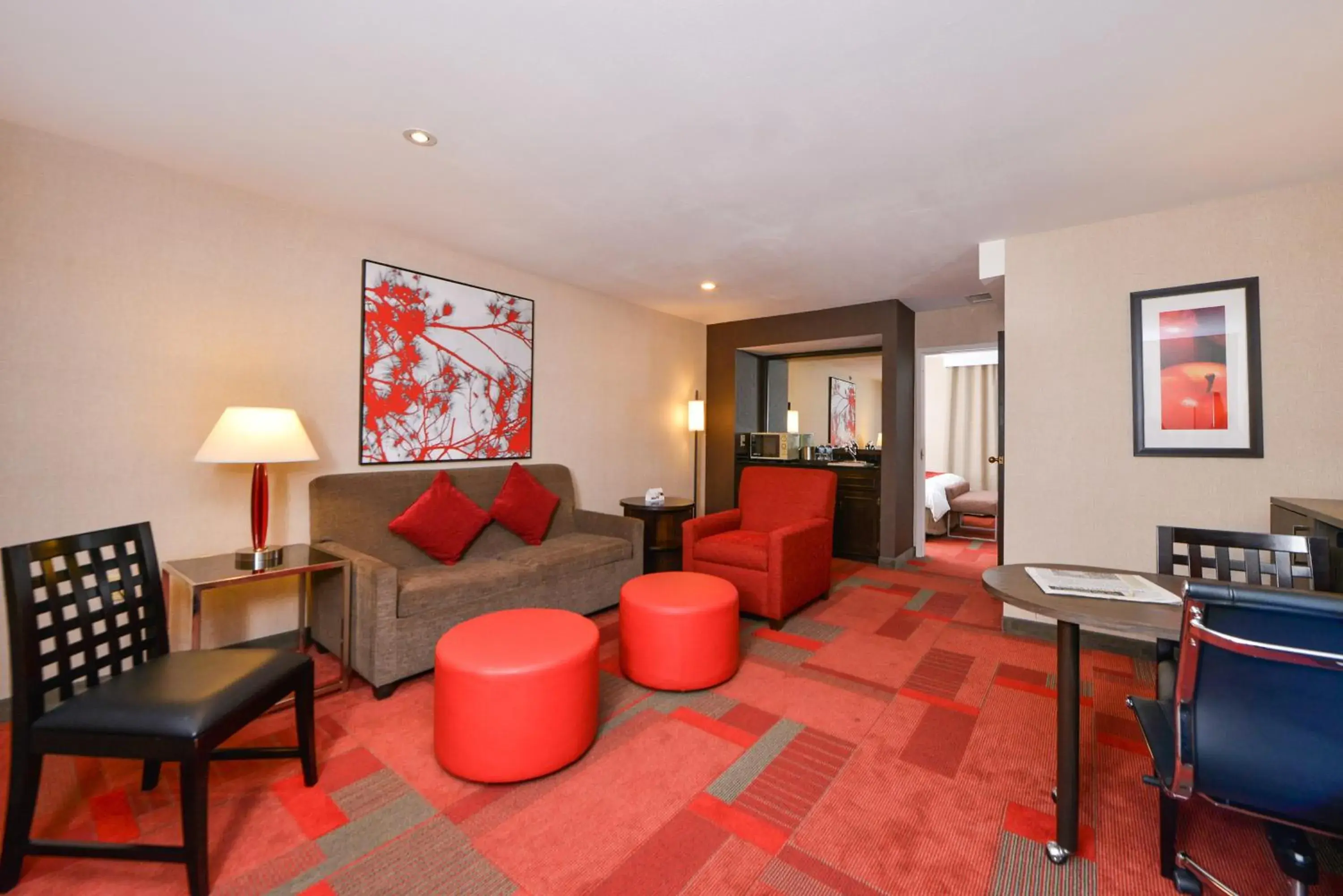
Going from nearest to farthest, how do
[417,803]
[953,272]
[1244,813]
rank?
[1244,813] < [417,803] < [953,272]

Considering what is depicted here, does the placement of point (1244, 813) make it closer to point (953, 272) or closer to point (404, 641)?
point (404, 641)

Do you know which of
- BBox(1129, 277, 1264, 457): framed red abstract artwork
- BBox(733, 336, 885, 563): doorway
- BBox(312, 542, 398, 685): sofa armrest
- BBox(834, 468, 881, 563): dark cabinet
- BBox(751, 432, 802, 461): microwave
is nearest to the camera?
BBox(312, 542, 398, 685): sofa armrest

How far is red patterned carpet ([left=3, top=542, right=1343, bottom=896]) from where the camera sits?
5.06 ft

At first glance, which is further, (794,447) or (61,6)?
(794,447)

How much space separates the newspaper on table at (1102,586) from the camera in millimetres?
1596

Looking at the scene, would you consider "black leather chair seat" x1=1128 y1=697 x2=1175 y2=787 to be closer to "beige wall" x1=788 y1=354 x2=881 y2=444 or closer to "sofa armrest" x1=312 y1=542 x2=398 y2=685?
"sofa armrest" x1=312 y1=542 x2=398 y2=685

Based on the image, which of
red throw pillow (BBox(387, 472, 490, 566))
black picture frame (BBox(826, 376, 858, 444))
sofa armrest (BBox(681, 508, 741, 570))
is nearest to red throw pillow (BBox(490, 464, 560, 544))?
red throw pillow (BBox(387, 472, 490, 566))

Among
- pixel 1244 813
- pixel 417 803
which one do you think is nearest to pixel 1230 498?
pixel 1244 813

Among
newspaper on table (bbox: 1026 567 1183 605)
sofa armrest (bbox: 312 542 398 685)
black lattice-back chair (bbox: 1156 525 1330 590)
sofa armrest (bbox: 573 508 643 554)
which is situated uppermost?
black lattice-back chair (bbox: 1156 525 1330 590)

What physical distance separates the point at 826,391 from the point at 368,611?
569 cm

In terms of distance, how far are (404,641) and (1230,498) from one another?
4.34m

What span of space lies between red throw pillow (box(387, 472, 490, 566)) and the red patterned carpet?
79 cm

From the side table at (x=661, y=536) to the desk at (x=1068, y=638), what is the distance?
2.91 metres

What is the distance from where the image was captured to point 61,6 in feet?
5.32
